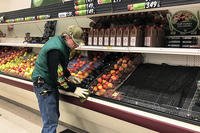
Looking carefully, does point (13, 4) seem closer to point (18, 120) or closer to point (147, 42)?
point (18, 120)

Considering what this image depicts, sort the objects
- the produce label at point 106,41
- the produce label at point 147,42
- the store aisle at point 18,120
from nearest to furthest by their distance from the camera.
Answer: the produce label at point 147,42
the produce label at point 106,41
the store aisle at point 18,120

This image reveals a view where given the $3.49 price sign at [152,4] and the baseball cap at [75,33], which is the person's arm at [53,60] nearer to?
the baseball cap at [75,33]

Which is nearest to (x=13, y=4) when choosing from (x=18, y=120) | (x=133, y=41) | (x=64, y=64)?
(x=18, y=120)

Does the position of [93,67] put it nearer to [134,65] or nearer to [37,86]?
[134,65]

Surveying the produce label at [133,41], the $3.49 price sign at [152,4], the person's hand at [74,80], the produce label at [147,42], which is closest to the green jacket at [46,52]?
the person's hand at [74,80]

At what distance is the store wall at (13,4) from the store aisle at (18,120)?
2.33 m

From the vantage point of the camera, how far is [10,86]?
4.82 meters

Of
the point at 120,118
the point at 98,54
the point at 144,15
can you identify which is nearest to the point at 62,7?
the point at 98,54

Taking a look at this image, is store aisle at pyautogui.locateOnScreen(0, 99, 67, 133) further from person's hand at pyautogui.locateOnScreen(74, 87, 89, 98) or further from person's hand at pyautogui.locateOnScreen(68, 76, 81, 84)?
person's hand at pyautogui.locateOnScreen(74, 87, 89, 98)

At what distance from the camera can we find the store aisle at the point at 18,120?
437 centimetres

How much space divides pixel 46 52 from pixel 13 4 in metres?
4.21

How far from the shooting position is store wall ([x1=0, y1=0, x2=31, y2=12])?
6238 millimetres

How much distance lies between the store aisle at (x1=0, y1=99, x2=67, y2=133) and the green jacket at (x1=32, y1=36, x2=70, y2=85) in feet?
4.32

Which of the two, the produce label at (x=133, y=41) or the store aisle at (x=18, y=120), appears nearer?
the produce label at (x=133, y=41)
